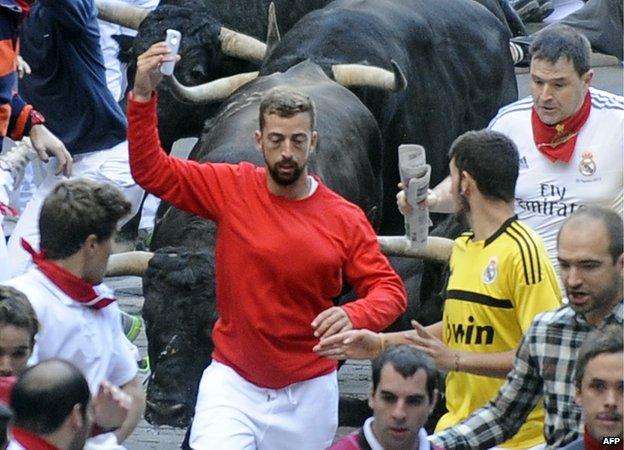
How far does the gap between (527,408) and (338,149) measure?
12.4 feet

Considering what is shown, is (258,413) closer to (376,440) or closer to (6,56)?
(376,440)

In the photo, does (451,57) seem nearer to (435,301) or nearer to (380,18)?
(380,18)

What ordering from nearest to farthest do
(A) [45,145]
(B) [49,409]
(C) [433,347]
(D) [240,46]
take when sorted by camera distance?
(B) [49,409], (C) [433,347], (A) [45,145], (D) [240,46]

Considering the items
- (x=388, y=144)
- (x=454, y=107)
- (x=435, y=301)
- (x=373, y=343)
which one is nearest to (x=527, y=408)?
(x=373, y=343)

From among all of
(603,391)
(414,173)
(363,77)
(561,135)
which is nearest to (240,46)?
(363,77)

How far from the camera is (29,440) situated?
5797 millimetres

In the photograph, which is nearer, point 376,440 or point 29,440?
point 29,440

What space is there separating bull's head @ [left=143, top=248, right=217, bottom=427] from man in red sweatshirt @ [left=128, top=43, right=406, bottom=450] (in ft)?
2.84

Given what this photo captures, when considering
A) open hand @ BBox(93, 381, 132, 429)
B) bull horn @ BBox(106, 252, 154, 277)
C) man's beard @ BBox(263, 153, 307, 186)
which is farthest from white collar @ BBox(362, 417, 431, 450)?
bull horn @ BBox(106, 252, 154, 277)

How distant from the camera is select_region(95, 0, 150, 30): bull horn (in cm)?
1248

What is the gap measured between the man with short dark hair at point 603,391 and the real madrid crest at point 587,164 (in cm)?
259

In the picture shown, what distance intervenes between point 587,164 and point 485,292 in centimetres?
140

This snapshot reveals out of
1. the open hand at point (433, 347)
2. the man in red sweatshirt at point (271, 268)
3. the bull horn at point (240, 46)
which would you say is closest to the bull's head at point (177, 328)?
the man in red sweatshirt at point (271, 268)

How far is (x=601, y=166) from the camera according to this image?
8.61m
